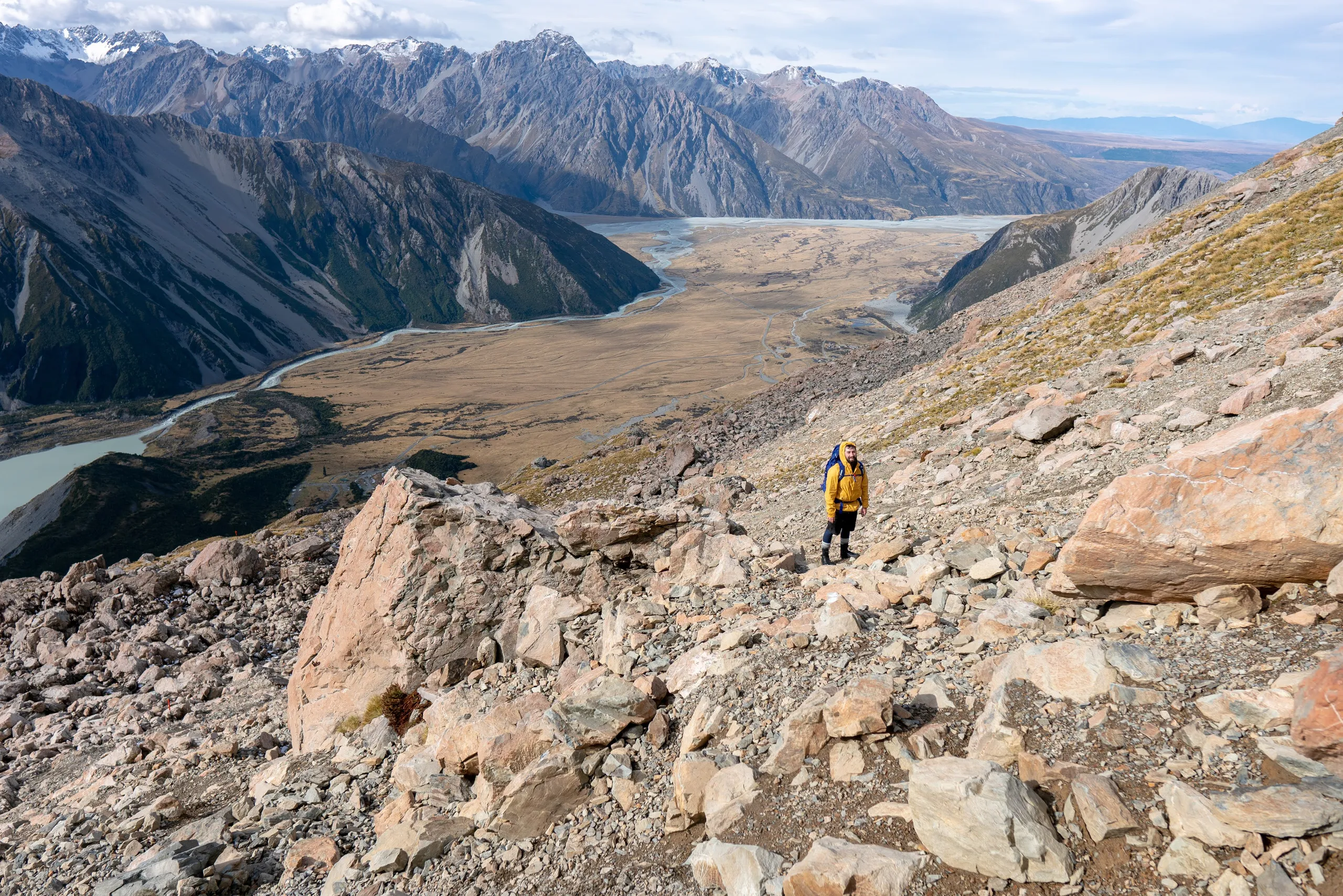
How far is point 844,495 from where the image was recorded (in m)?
19.1

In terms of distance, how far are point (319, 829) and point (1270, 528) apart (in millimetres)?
17417

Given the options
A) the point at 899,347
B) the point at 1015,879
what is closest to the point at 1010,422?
the point at 1015,879

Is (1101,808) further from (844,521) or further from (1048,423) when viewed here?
(1048,423)

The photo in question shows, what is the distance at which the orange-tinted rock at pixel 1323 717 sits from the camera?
24.2 ft

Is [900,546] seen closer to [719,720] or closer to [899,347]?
[719,720]

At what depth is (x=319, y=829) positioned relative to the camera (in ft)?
46.0

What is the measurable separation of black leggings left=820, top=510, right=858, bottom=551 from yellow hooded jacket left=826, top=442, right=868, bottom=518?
0.15 m

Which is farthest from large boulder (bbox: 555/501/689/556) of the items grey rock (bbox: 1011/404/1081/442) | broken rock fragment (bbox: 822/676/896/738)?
grey rock (bbox: 1011/404/1081/442)

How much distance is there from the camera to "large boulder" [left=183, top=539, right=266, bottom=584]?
114 ft

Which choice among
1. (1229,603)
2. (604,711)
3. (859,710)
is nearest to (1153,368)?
(1229,603)

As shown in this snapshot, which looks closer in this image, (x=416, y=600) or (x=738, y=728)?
(x=738, y=728)

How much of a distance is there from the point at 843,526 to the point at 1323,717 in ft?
40.1

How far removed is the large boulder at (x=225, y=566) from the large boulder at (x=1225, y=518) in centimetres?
3616

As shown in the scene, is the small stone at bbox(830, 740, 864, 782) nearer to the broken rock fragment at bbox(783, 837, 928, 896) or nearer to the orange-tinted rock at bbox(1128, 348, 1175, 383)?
the broken rock fragment at bbox(783, 837, 928, 896)
